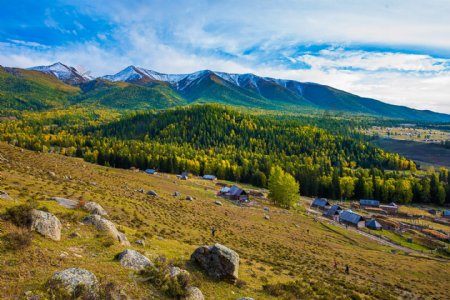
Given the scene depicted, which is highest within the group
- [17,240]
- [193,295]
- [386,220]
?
[17,240]

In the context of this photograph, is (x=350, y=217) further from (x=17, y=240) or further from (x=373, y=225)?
(x=17, y=240)

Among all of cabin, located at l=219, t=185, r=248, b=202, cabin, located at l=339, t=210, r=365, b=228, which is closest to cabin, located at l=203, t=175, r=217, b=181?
cabin, located at l=219, t=185, r=248, b=202

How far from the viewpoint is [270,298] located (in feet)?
62.4

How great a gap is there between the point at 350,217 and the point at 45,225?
88.3 m

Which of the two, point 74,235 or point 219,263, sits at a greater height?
point 74,235

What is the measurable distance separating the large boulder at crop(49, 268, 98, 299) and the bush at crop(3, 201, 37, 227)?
661 cm

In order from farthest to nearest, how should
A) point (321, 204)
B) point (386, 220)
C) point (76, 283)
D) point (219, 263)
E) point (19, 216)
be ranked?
point (321, 204) < point (386, 220) < point (219, 263) < point (19, 216) < point (76, 283)

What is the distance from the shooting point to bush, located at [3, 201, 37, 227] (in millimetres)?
16684

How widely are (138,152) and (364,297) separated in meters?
147

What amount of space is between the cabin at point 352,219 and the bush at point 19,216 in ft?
287

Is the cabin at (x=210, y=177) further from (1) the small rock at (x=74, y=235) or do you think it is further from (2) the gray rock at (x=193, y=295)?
(2) the gray rock at (x=193, y=295)

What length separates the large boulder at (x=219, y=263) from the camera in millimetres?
19078

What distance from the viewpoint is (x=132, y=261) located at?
54.4ft

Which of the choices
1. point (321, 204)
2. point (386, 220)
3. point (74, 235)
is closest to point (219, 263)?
point (74, 235)
